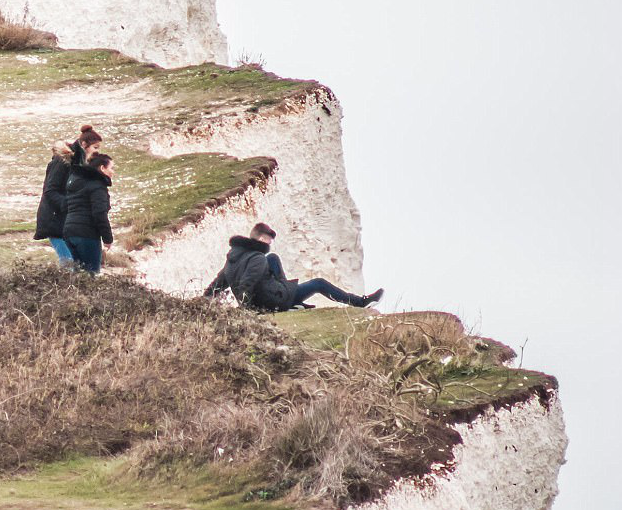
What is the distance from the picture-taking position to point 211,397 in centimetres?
1206

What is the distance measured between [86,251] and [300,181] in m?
10.9

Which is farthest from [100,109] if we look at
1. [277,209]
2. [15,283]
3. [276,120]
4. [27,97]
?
[15,283]

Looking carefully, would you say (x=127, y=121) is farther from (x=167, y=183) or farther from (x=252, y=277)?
(x=252, y=277)

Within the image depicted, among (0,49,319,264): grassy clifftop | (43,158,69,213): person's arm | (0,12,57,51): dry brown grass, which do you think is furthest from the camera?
(0,12,57,51): dry brown grass

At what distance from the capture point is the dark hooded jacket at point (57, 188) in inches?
614

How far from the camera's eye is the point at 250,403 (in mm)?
12023

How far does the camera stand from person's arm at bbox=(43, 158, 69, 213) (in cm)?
1580

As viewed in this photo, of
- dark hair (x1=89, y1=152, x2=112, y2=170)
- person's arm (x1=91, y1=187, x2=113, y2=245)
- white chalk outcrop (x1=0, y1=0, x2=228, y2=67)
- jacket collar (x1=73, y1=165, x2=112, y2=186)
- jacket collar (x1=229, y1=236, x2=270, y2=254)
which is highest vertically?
white chalk outcrop (x1=0, y1=0, x2=228, y2=67)

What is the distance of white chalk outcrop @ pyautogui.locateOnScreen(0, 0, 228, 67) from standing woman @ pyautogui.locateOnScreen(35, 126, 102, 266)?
18985 mm

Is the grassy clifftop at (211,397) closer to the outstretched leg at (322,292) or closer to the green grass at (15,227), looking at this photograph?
the outstretched leg at (322,292)

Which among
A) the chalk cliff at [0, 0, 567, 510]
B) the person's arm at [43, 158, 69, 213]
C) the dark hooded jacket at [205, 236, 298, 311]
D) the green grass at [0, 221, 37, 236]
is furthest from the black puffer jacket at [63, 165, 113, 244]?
the green grass at [0, 221, 37, 236]

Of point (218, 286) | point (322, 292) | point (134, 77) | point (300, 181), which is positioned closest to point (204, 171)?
point (300, 181)

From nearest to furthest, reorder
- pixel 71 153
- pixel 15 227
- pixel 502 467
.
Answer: pixel 502 467 < pixel 71 153 < pixel 15 227

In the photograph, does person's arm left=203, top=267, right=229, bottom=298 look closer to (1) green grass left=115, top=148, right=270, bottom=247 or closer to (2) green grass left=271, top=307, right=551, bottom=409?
(2) green grass left=271, top=307, right=551, bottom=409
